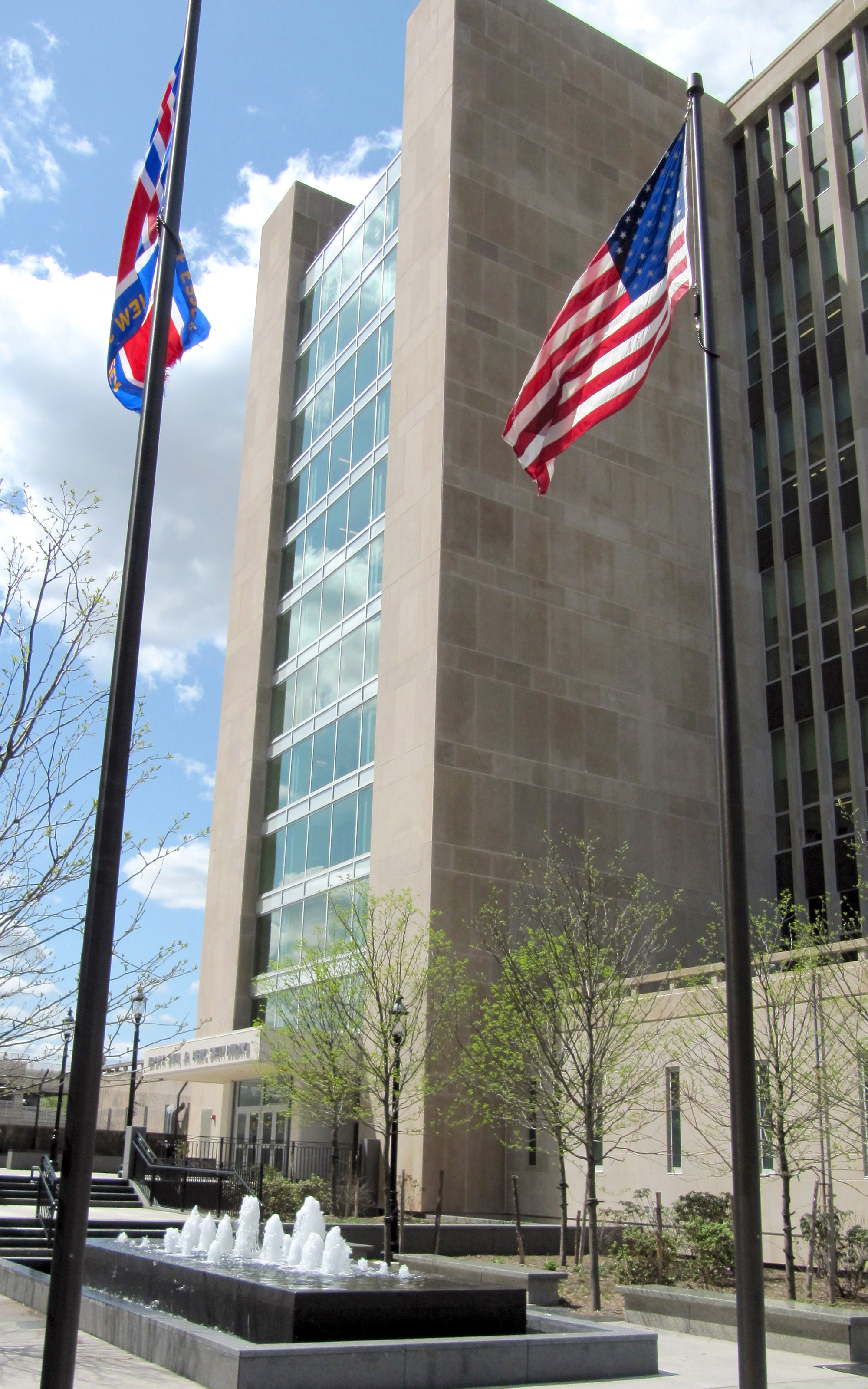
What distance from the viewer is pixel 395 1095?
1019 inches

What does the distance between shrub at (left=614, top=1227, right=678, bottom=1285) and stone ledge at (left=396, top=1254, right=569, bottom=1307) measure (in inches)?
37.7

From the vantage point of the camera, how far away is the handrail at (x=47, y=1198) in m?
21.2

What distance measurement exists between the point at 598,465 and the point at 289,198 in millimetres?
20606

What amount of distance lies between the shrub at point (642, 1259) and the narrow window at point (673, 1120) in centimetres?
509

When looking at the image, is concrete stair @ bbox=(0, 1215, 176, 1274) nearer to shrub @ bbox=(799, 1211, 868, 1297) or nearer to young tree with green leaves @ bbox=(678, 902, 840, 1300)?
young tree with green leaves @ bbox=(678, 902, 840, 1300)

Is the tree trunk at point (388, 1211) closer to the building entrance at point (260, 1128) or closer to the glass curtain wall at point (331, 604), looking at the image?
the building entrance at point (260, 1128)

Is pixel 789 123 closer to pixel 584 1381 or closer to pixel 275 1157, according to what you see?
pixel 275 1157

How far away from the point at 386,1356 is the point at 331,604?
1246 inches

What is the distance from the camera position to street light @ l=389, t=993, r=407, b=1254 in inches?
857

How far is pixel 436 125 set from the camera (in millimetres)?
39188

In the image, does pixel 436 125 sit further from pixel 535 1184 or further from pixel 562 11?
pixel 535 1184

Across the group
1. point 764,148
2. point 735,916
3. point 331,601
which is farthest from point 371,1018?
point 764,148

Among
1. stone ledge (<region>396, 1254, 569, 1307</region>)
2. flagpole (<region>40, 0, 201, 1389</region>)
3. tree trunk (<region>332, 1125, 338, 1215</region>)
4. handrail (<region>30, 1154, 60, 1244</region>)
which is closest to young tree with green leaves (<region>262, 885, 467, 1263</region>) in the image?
tree trunk (<region>332, 1125, 338, 1215</region>)

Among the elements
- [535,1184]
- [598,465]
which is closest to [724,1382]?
[535,1184]
